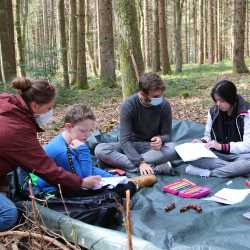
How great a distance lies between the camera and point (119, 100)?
34.2 feet

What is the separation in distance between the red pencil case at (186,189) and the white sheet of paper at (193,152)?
31 centimetres

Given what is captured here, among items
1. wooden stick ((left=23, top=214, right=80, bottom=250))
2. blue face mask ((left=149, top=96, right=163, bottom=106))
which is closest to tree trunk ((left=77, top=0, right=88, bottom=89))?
blue face mask ((left=149, top=96, right=163, bottom=106))

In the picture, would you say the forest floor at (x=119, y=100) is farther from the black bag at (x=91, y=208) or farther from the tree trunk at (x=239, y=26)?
the black bag at (x=91, y=208)

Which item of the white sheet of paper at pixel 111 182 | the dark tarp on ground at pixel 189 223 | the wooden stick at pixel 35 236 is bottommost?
the dark tarp on ground at pixel 189 223

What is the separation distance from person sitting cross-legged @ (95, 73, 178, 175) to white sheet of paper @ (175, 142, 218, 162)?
0.18 m

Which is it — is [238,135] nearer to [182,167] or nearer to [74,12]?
[182,167]

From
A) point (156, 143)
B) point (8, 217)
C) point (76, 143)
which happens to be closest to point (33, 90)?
point (76, 143)

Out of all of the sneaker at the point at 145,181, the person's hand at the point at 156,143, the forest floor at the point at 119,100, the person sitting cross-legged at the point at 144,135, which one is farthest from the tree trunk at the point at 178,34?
the sneaker at the point at 145,181

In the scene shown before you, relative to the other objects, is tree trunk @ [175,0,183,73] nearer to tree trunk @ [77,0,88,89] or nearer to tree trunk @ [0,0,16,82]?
tree trunk @ [77,0,88,89]

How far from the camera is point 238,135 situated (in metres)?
4.58

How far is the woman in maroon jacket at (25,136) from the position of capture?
2990mm

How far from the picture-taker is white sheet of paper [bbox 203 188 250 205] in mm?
3492

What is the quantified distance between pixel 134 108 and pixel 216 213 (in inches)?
69.4

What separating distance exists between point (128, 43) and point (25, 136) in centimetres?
364
